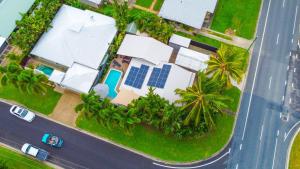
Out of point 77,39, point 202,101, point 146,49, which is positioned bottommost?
point 202,101

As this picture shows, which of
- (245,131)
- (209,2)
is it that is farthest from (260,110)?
(209,2)

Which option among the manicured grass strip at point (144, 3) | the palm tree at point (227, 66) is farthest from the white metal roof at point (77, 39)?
the palm tree at point (227, 66)

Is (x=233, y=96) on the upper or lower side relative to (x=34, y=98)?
upper

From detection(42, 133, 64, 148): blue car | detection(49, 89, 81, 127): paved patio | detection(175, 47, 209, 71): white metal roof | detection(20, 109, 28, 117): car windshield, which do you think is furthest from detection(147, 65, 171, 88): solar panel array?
detection(20, 109, 28, 117): car windshield

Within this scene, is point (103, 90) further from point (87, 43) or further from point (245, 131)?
point (245, 131)

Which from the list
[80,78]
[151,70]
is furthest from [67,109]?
[151,70]

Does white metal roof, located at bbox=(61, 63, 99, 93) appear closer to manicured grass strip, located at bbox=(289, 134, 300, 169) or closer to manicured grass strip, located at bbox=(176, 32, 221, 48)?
manicured grass strip, located at bbox=(176, 32, 221, 48)

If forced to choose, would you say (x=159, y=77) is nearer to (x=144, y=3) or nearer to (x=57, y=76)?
(x=57, y=76)
